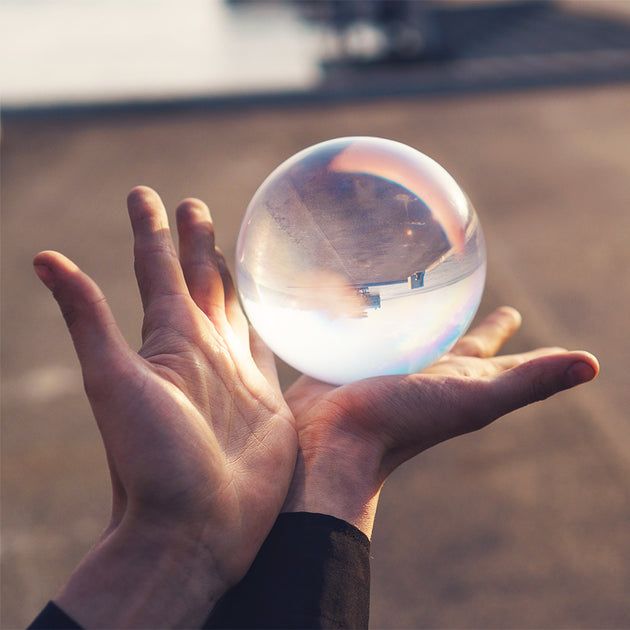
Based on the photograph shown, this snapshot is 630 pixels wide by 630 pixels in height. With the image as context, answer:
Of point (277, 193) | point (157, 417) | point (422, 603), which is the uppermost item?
point (277, 193)

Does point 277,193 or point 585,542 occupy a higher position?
point 277,193

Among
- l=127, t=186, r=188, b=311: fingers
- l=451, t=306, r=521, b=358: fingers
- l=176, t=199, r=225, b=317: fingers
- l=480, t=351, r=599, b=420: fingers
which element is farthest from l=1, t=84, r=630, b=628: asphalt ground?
l=127, t=186, r=188, b=311: fingers

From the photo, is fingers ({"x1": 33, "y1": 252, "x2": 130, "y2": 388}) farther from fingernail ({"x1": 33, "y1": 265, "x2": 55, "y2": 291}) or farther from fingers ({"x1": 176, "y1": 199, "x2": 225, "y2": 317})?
fingers ({"x1": 176, "y1": 199, "x2": 225, "y2": 317})

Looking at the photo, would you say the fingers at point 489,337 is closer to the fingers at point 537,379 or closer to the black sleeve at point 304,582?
the fingers at point 537,379

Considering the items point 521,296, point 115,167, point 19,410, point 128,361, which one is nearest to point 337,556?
point 128,361

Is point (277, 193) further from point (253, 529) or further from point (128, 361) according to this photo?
point (253, 529)
